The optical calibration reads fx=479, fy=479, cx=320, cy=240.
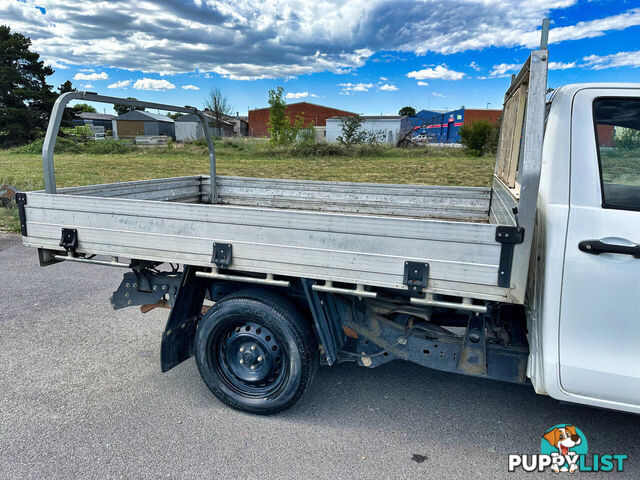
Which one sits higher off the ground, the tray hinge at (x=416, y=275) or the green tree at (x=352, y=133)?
the green tree at (x=352, y=133)

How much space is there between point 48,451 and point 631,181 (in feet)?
11.7

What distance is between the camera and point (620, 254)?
7.52ft

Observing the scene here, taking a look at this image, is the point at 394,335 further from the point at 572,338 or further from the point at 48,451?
the point at 48,451

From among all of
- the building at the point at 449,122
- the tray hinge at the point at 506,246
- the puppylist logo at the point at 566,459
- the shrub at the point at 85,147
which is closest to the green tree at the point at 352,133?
the shrub at the point at 85,147

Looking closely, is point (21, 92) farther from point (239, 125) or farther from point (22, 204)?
point (22, 204)

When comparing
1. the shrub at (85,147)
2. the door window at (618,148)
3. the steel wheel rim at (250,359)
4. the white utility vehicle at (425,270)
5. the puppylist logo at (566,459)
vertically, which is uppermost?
the shrub at (85,147)

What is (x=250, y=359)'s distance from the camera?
3.18m

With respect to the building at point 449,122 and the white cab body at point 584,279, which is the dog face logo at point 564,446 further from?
the building at point 449,122

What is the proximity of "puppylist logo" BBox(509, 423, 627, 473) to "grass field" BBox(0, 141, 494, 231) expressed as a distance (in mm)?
8773

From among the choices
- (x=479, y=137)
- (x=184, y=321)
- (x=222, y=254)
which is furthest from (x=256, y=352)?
(x=479, y=137)

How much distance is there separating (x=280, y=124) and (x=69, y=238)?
2882cm

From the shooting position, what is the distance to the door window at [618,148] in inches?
94.1

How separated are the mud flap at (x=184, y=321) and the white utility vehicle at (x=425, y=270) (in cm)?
1

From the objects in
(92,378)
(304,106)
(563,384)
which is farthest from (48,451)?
(304,106)
